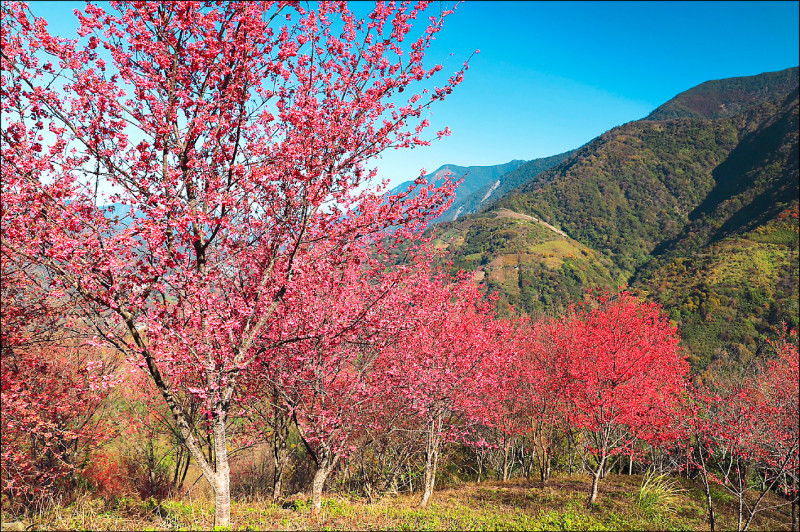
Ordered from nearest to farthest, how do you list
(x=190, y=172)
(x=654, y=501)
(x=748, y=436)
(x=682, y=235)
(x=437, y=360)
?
1. (x=190, y=172)
2. (x=748, y=436)
3. (x=437, y=360)
4. (x=654, y=501)
5. (x=682, y=235)

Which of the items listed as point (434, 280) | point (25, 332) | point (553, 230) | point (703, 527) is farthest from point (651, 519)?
point (553, 230)

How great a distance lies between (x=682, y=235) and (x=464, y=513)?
17119 cm

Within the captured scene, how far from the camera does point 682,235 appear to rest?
144625mm

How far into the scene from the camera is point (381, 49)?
6.37m

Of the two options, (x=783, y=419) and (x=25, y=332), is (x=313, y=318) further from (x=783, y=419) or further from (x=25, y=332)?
(x=783, y=419)

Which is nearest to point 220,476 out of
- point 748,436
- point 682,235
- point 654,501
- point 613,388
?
point 613,388

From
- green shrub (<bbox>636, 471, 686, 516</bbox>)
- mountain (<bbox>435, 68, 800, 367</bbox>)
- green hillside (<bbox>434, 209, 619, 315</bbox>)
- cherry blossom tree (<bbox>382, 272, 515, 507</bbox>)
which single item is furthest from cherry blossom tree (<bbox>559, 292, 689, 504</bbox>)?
green hillside (<bbox>434, 209, 619, 315</bbox>)

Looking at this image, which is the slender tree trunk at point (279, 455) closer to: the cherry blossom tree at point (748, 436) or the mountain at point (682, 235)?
the cherry blossom tree at point (748, 436)

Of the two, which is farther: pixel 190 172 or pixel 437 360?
pixel 437 360

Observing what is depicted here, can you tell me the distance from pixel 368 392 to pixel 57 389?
10.5m

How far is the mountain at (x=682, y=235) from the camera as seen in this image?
258ft

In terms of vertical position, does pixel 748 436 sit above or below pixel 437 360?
below

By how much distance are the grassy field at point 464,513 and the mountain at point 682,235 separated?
41732 millimetres

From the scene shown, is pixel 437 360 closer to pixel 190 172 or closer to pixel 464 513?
pixel 464 513
